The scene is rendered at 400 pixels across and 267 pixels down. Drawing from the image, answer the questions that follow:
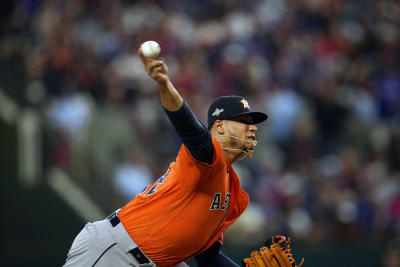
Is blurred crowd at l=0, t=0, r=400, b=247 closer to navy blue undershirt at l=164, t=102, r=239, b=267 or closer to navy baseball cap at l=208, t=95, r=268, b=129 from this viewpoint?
navy baseball cap at l=208, t=95, r=268, b=129

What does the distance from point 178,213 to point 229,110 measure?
2.51ft

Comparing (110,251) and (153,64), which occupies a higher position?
(153,64)

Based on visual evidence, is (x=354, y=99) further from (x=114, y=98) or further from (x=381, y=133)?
(x=114, y=98)

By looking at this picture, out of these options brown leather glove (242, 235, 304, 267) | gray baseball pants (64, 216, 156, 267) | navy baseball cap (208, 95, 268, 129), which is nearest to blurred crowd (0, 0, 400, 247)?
brown leather glove (242, 235, 304, 267)

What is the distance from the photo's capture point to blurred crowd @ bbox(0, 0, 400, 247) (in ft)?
28.3

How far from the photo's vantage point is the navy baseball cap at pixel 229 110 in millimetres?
4328

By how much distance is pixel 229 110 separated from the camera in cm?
434

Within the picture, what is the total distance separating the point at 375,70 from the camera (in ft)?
36.3

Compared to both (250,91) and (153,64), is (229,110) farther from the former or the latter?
(250,91)

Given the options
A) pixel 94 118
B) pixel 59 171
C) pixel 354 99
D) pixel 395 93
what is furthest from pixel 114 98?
pixel 395 93

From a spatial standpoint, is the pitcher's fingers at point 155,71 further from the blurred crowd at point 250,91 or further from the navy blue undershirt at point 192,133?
the blurred crowd at point 250,91

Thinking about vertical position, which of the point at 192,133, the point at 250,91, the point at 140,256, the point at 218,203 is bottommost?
the point at 140,256

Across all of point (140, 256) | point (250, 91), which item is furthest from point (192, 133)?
point (250, 91)

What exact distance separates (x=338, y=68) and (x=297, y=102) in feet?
4.06
